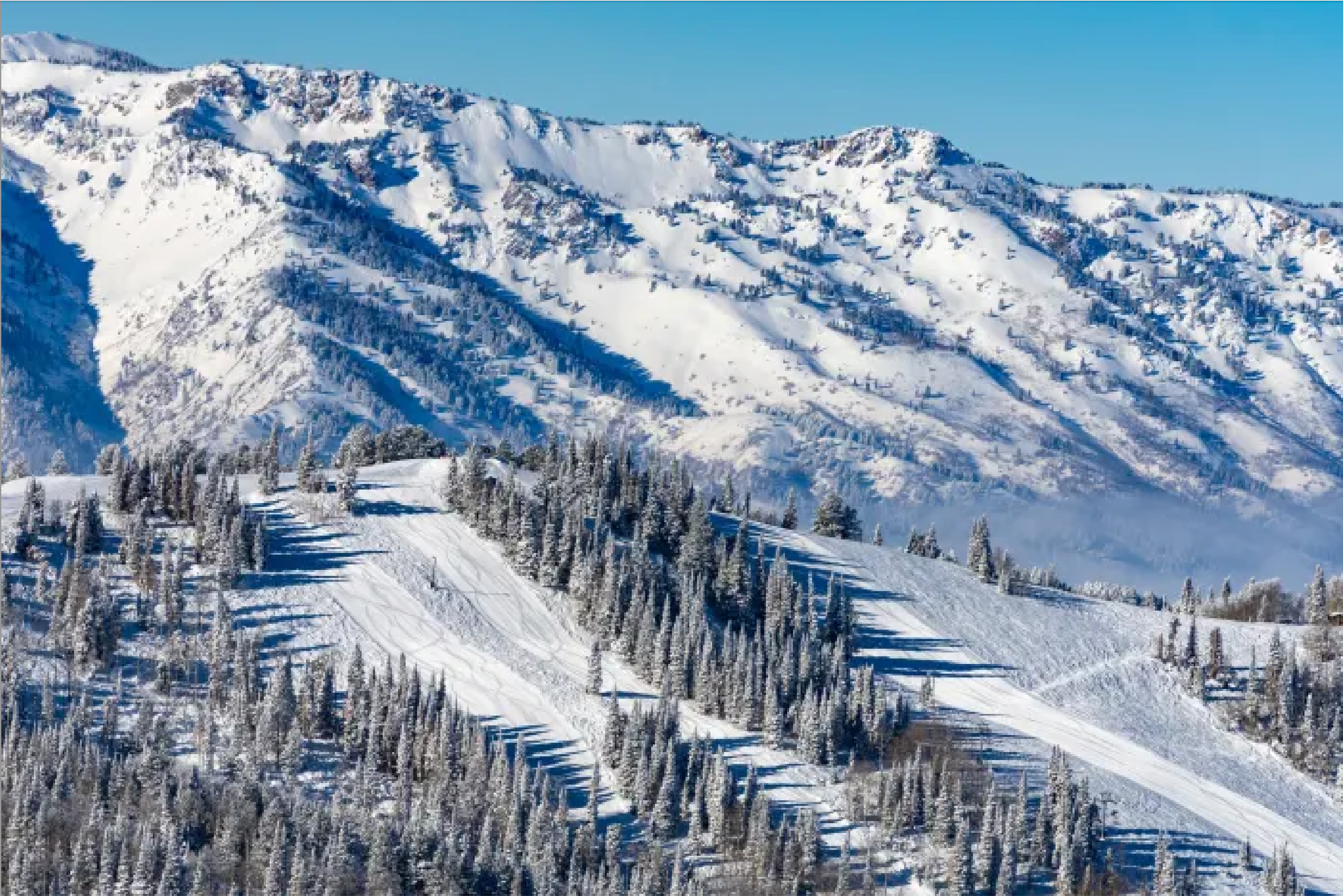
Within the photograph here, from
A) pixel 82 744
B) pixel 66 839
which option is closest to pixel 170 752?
pixel 82 744

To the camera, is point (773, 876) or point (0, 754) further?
point (773, 876)

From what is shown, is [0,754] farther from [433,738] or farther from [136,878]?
[433,738]

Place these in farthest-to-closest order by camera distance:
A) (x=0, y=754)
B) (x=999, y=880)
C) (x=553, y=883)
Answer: (x=999, y=880), (x=553, y=883), (x=0, y=754)

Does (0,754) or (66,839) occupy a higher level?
(0,754)

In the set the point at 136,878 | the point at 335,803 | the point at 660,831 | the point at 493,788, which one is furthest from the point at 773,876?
the point at 136,878

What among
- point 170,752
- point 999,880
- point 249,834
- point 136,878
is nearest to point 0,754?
point 136,878

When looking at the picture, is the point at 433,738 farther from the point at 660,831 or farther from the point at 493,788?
the point at 660,831

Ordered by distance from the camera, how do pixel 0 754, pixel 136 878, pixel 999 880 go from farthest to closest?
1. pixel 999 880
2. pixel 136 878
3. pixel 0 754

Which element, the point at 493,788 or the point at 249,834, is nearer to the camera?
the point at 249,834

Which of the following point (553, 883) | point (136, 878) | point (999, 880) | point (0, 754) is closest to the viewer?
point (0, 754)
